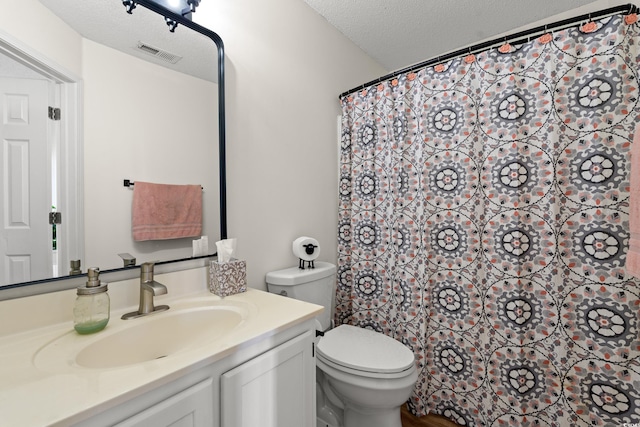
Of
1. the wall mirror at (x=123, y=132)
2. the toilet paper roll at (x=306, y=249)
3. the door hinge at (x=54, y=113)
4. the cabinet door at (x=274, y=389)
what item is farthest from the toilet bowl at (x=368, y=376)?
the door hinge at (x=54, y=113)

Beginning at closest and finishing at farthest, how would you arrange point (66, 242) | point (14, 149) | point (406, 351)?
point (14, 149)
point (66, 242)
point (406, 351)

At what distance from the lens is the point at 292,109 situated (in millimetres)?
1709

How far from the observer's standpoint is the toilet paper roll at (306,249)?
1.60 m

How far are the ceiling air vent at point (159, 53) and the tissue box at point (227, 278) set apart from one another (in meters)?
0.83

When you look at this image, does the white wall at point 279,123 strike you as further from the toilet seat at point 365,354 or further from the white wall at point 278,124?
the toilet seat at point 365,354

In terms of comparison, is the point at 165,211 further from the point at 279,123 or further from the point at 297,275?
the point at 279,123

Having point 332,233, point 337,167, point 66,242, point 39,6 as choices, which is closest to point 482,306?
point 332,233

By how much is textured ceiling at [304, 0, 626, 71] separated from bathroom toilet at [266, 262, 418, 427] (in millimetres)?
1616

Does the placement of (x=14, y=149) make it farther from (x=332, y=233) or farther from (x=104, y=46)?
(x=332, y=233)

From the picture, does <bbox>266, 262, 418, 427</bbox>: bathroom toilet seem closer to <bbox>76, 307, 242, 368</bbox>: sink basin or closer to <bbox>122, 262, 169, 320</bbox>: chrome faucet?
<bbox>76, 307, 242, 368</bbox>: sink basin

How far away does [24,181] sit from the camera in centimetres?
81

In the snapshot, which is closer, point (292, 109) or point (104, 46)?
point (104, 46)

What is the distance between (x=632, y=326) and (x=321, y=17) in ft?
7.35

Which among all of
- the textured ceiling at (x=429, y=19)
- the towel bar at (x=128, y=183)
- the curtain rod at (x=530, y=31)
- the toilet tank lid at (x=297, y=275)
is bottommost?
the toilet tank lid at (x=297, y=275)
